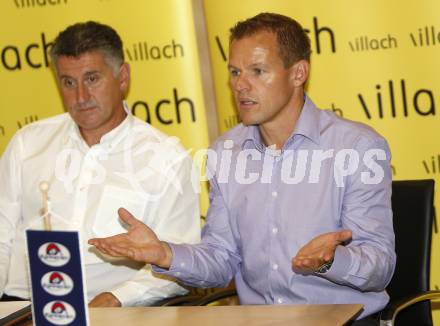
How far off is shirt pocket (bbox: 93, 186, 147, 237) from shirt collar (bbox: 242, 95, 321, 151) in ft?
1.99

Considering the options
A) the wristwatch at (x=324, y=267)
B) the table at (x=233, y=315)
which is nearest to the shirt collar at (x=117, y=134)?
the table at (x=233, y=315)

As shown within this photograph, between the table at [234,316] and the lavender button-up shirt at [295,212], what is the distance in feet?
1.28

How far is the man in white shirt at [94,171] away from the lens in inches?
144

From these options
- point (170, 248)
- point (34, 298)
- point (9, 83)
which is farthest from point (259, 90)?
point (9, 83)

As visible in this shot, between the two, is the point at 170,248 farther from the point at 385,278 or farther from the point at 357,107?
the point at 357,107

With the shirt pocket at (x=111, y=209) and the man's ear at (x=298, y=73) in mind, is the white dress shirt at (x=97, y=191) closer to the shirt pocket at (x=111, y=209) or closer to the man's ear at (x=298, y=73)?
the shirt pocket at (x=111, y=209)

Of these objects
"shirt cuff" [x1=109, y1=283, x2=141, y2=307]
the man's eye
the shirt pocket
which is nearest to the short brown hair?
the man's eye

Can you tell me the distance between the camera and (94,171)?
3.77 meters

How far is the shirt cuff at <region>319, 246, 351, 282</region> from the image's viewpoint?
8.84 ft

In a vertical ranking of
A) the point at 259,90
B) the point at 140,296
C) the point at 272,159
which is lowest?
the point at 140,296

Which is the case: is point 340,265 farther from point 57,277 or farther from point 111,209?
point 111,209

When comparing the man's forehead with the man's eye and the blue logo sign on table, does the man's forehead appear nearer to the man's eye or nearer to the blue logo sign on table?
the man's eye

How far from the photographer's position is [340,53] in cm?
408

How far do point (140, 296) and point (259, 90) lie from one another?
0.99 metres
